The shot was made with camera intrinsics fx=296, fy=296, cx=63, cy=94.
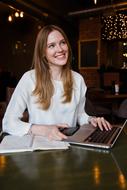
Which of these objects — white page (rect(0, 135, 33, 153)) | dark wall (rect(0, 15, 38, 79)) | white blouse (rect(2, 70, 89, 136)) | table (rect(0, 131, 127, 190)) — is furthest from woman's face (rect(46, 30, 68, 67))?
dark wall (rect(0, 15, 38, 79))

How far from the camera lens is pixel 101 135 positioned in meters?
1.11

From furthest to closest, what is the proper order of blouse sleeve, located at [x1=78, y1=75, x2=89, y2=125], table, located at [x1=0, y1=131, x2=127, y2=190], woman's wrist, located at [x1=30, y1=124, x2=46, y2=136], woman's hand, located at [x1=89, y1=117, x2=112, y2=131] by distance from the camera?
1. blouse sleeve, located at [x1=78, y1=75, x2=89, y2=125]
2. woman's hand, located at [x1=89, y1=117, x2=112, y2=131]
3. woman's wrist, located at [x1=30, y1=124, x2=46, y2=136]
4. table, located at [x1=0, y1=131, x2=127, y2=190]

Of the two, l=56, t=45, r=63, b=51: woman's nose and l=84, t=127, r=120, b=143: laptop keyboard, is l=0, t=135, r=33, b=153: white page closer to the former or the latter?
l=84, t=127, r=120, b=143: laptop keyboard

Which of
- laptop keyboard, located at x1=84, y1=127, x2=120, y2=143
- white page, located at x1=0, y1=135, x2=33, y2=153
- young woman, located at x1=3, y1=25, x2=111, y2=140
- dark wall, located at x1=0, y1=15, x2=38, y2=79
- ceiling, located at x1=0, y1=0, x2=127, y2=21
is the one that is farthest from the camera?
dark wall, located at x1=0, y1=15, x2=38, y2=79

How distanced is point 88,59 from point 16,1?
3.40 metres

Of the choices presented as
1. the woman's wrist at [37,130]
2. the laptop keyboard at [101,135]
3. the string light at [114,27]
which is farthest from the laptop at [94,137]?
the string light at [114,27]

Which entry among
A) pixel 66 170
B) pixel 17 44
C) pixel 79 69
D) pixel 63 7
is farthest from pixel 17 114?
pixel 79 69

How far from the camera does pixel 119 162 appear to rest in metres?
0.82

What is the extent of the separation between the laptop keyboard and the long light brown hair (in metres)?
0.28

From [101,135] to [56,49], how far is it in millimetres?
477

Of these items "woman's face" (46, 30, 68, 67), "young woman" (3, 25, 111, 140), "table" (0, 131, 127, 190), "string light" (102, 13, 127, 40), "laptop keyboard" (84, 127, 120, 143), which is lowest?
"laptop keyboard" (84, 127, 120, 143)

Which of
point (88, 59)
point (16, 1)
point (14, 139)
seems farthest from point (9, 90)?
point (88, 59)

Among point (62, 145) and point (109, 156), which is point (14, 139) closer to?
point (62, 145)

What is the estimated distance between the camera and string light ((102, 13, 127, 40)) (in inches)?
318
